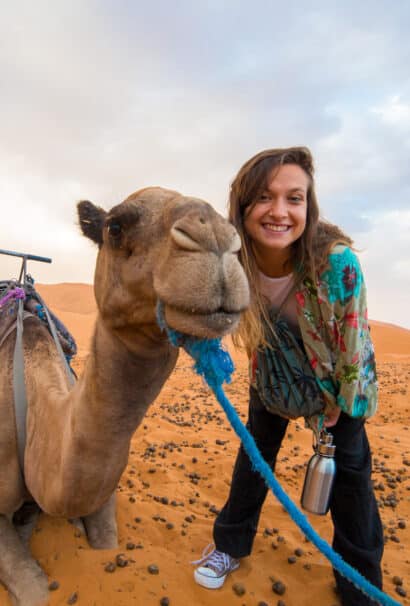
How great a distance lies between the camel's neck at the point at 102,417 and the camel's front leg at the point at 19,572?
645 millimetres

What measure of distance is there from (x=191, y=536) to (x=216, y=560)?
1.84ft

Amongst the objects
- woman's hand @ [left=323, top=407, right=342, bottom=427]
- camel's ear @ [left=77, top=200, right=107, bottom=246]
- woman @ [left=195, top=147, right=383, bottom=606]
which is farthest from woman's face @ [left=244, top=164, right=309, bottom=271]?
woman's hand @ [left=323, top=407, right=342, bottom=427]

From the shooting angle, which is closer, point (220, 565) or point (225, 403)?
point (225, 403)

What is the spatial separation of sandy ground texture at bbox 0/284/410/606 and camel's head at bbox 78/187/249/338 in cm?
174

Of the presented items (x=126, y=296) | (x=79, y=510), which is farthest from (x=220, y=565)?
(x=126, y=296)

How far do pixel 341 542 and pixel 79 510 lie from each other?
1.57 m

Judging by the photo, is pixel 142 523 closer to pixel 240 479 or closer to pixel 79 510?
pixel 240 479

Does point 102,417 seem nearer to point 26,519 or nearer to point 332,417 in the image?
point 332,417

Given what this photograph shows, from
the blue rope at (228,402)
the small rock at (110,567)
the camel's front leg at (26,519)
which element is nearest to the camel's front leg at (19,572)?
the camel's front leg at (26,519)

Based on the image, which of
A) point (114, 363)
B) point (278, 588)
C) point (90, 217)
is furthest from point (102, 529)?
point (90, 217)

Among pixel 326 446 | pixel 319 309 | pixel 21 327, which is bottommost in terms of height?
pixel 326 446

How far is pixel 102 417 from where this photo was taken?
219cm

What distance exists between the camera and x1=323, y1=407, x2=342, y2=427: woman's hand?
103 inches

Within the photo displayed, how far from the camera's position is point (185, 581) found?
2.88 meters
